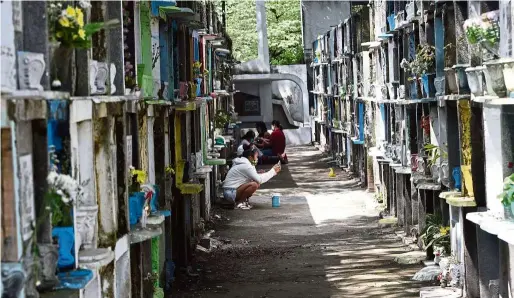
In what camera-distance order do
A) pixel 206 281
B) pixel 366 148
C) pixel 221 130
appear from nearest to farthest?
pixel 206 281 < pixel 366 148 < pixel 221 130

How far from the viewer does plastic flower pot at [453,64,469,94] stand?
728 inches

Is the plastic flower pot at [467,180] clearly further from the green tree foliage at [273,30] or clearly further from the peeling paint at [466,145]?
the green tree foliage at [273,30]

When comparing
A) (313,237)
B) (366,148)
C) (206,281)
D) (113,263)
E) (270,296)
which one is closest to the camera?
(113,263)

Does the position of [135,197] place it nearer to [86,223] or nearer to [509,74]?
[86,223]

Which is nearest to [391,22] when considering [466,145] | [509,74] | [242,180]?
[242,180]

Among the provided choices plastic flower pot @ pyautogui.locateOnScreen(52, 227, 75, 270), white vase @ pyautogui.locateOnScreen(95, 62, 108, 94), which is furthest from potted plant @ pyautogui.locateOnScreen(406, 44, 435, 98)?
plastic flower pot @ pyautogui.locateOnScreen(52, 227, 75, 270)

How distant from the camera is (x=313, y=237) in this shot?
27.3 m

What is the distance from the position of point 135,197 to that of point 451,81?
6.35 metres

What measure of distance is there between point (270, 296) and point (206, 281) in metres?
2.05

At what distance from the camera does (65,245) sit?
11.4 meters

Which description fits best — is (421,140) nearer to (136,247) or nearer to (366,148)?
(136,247)

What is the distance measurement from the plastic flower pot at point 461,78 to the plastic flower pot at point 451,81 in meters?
0.44

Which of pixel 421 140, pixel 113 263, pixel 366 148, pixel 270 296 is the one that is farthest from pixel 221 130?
pixel 113 263

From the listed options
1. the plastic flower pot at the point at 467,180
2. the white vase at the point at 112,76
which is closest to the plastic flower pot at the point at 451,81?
the plastic flower pot at the point at 467,180
